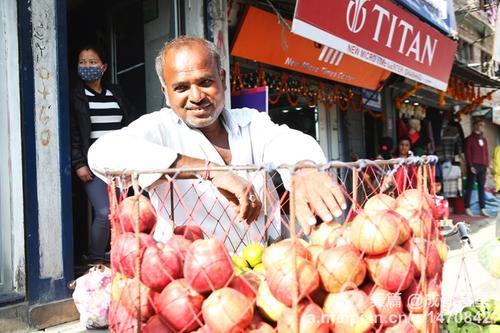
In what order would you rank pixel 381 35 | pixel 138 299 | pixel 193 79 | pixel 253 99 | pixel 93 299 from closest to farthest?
1. pixel 138 299
2. pixel 193 79
3. pixel 93 299
4. pixel 253 99
5. pixel 381 35

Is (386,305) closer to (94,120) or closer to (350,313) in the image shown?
(350,313)

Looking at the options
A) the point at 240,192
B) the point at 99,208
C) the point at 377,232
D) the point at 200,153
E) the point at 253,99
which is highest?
the point at 253,99

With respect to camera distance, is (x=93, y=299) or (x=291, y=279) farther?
(x=93, y=299)

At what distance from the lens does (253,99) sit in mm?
4520

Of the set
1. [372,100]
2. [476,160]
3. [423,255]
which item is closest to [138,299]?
[423,255]

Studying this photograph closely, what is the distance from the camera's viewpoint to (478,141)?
34.5 feet

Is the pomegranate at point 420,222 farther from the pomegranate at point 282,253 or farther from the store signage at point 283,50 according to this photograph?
the store signage at point 283,50

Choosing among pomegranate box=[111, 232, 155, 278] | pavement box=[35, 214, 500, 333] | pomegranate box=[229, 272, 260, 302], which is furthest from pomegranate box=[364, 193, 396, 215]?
pavement box=[35, 214, 500, 333]

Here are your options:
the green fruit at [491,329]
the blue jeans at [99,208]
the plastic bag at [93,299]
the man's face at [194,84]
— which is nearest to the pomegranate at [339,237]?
the man's face at [194,84]

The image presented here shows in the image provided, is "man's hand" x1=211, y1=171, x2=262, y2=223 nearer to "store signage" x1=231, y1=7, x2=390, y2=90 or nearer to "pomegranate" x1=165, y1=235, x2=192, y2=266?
"pomegranate" x1=165, y1=235, x2=192, y2=266

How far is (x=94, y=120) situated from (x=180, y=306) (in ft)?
10.3

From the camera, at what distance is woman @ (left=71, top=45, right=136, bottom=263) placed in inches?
148

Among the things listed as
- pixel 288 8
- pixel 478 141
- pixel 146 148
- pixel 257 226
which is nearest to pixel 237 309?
pixel 146 148

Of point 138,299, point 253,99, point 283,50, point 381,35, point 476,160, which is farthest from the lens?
point 476,160
